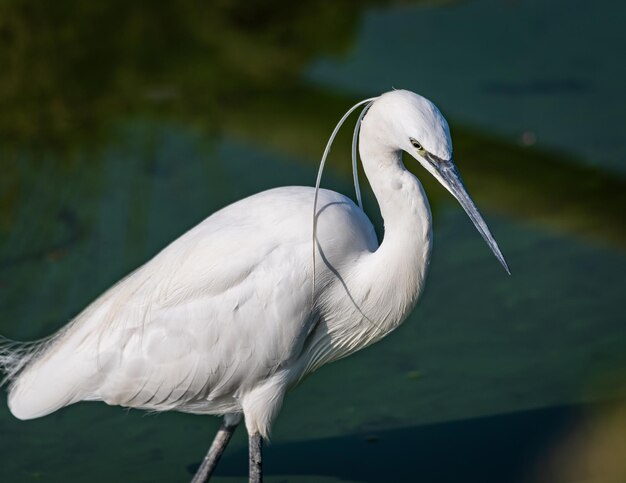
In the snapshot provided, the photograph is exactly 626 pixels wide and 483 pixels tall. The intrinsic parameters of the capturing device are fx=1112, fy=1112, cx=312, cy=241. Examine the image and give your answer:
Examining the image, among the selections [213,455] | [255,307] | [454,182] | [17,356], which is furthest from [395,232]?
[17,356]

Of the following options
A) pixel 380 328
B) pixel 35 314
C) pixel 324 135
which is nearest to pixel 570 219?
pixel 324 135

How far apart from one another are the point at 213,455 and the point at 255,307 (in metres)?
0.59

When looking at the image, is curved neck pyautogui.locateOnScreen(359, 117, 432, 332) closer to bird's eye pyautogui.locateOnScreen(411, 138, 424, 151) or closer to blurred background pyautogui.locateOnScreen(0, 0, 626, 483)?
bird's eye pyautogui.locateOnScreen(411, 138, 424, 151)

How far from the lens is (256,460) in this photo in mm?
3318

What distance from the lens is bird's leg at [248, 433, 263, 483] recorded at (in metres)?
3.31

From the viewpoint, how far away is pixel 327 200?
3.23 m

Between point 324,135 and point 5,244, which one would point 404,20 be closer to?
point 324,135

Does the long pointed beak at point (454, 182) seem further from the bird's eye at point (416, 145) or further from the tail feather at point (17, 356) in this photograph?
the tail feather at point (17, 356)

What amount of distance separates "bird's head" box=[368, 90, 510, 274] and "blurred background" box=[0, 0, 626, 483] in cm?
126

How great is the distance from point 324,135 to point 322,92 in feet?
1.33

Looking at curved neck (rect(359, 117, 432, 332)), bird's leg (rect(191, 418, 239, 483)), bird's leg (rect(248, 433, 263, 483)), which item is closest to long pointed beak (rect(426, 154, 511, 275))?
curved neck (rect(359, 117, 432, 332))

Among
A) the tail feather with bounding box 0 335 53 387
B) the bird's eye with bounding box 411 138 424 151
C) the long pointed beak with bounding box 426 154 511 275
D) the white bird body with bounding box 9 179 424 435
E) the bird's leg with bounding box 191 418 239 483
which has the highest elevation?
the bird's eye with bounding box 411 138 424 151

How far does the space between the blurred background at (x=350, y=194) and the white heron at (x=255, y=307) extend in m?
0.55

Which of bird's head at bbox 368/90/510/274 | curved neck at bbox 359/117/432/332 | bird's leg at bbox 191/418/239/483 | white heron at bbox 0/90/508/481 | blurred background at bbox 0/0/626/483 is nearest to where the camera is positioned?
bird's head at bbox 368/90/510/274
